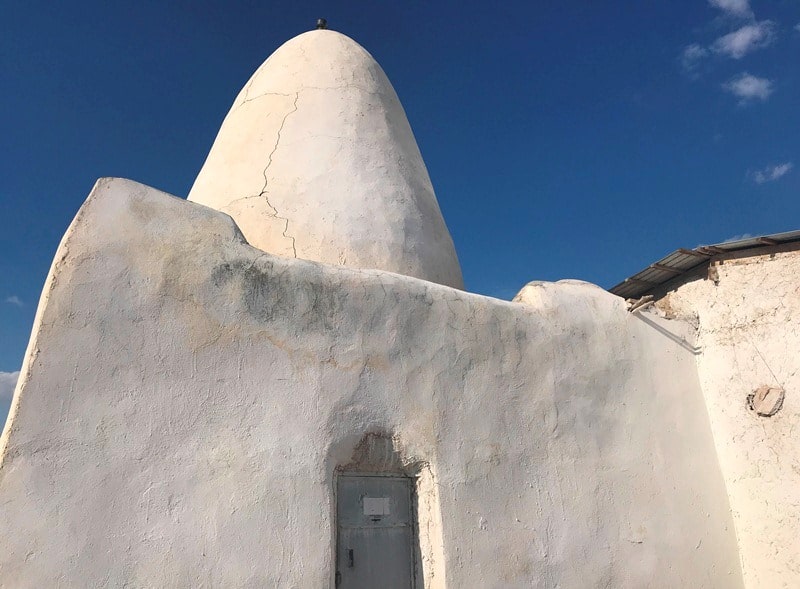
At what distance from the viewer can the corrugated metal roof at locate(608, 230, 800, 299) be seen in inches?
255

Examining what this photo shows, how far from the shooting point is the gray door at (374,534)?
4.54 m

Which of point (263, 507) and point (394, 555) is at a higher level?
point (263, 507)

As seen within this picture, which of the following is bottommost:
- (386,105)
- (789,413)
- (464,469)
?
(464,469)

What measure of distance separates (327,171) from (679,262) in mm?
3940

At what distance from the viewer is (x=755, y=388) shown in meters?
6.41

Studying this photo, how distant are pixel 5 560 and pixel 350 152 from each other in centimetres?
469

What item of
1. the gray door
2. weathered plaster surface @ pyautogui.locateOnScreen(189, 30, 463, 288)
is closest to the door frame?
the gray door

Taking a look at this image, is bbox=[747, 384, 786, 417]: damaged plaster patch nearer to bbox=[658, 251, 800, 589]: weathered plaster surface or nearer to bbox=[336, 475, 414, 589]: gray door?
bbox=[658, 251, 800, 589]: weathered plaster surface

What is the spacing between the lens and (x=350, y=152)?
6.67 meters

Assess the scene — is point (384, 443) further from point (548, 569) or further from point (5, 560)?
point (5, 560)

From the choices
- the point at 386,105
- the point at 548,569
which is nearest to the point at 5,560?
the point at 548,569

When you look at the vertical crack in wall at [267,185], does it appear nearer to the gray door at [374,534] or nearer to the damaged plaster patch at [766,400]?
the gray door at [374,534]

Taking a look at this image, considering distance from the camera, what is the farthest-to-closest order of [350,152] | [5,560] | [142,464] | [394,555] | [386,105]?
[386,105] < [350,152] < [394,555] < [142,464] < [5,560]

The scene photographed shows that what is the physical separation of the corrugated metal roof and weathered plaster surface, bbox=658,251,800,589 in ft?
0.54
